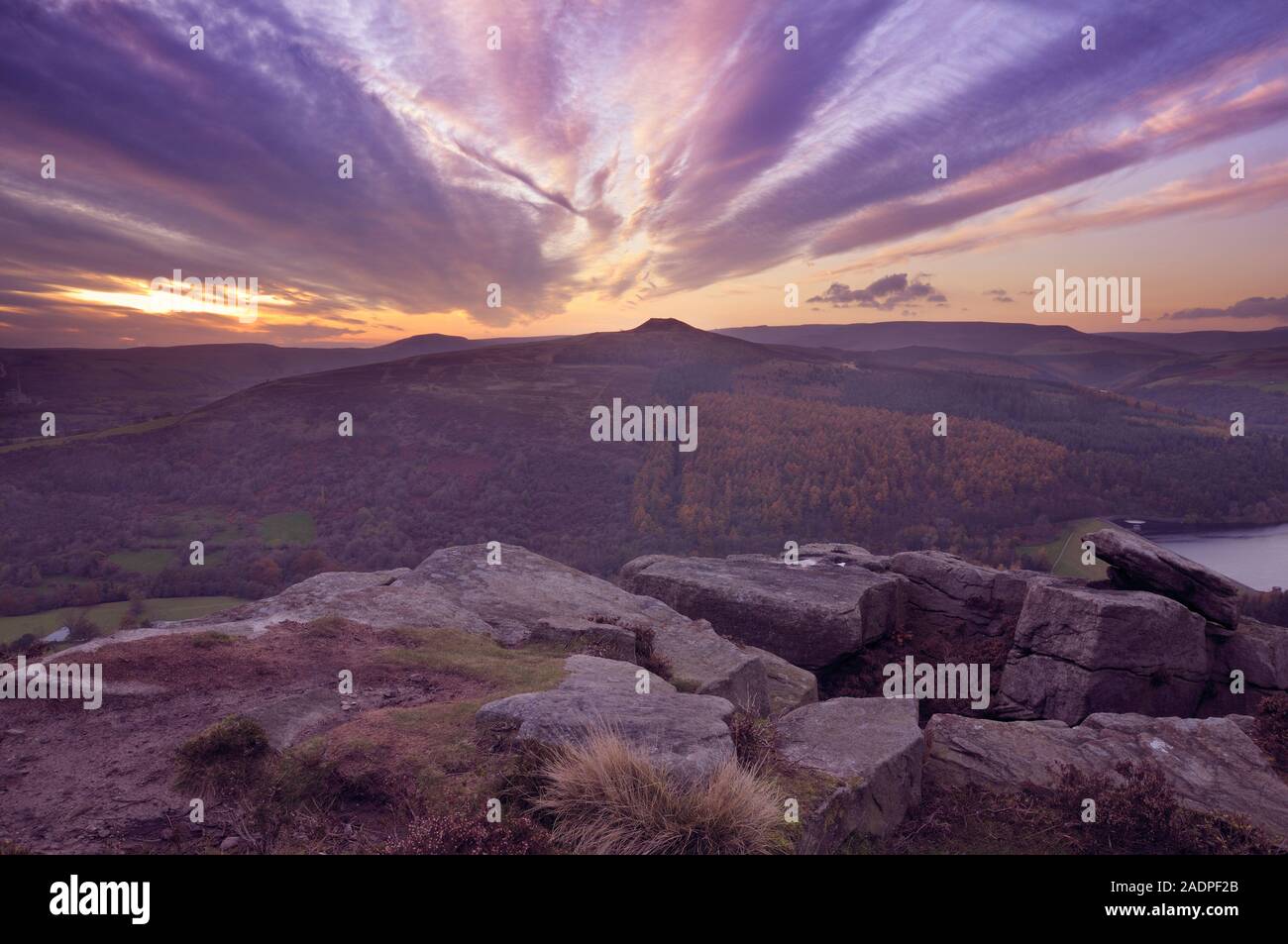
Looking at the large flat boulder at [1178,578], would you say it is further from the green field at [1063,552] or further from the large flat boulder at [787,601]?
the green field at [1063,552]

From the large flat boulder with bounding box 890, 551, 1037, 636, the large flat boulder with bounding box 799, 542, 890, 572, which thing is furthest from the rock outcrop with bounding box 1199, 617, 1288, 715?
the large flat boulder with bounding box 799, 542, 890, 572

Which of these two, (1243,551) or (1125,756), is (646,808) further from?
(1243,551)

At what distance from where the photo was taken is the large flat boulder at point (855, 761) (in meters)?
6.30

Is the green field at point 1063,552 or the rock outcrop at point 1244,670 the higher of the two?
the rock outcrop at point 1244,670

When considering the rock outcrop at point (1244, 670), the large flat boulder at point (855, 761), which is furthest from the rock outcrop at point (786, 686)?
the rock outcrop at point (1244, 670)

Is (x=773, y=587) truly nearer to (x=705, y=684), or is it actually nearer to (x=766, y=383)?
(x=705, y=684)

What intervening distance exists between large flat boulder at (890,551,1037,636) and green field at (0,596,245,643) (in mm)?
44171

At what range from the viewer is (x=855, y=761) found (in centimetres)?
724

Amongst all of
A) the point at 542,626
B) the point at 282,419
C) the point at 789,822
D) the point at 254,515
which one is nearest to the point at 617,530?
the point at 254,515

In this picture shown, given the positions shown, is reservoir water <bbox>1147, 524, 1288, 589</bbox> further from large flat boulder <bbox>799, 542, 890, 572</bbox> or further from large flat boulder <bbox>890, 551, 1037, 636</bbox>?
large flat boulder <bbox>890, 551, 1037, 636</bbox>

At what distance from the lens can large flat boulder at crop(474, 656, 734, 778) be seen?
611 centimetres

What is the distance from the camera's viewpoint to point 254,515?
88938 millimetres

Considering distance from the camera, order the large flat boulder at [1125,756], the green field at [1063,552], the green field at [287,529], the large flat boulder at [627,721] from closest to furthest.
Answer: the large flat boulder at [627,721]
the large flat boulder at [1125,756]
the green field at [1063,552]
the green field at [287,529]

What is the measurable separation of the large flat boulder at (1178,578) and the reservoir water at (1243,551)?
44.7m
